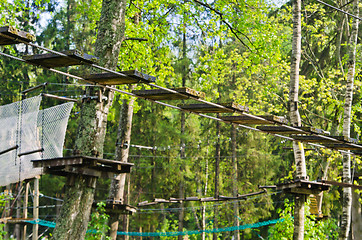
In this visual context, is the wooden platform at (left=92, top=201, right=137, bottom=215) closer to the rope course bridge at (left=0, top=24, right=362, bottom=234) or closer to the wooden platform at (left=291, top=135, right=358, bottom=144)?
the rope course bridge at (left=0, top=24, right=362, bottom=234)

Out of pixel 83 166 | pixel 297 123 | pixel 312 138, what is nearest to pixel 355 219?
pixel 297 123

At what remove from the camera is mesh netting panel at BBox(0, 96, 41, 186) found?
7.46 metres

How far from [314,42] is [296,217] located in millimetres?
9065

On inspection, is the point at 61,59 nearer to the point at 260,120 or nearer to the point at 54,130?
the point at 260,120

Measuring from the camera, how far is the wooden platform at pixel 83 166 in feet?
19.4

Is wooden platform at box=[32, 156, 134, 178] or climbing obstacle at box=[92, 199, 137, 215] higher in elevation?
wooden platform at box=[32, 156, 134, 178]

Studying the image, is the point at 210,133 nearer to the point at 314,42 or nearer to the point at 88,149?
the point at 314,42

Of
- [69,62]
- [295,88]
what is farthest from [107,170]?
[295,88]

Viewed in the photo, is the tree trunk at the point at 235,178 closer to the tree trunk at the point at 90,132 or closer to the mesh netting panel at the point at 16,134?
the mesh netting panel at the point at 16,134

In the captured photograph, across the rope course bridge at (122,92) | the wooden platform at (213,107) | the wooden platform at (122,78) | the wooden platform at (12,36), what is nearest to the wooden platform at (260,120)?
the rope course bridge at (122,92)

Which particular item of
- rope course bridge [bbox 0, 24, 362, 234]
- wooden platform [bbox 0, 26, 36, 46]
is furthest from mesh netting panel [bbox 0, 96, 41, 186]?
wooden platform [bbox 0, 26, 36, 46]

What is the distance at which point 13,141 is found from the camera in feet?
26.0

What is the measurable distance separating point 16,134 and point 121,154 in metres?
3.09

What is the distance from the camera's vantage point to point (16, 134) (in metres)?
7.80
